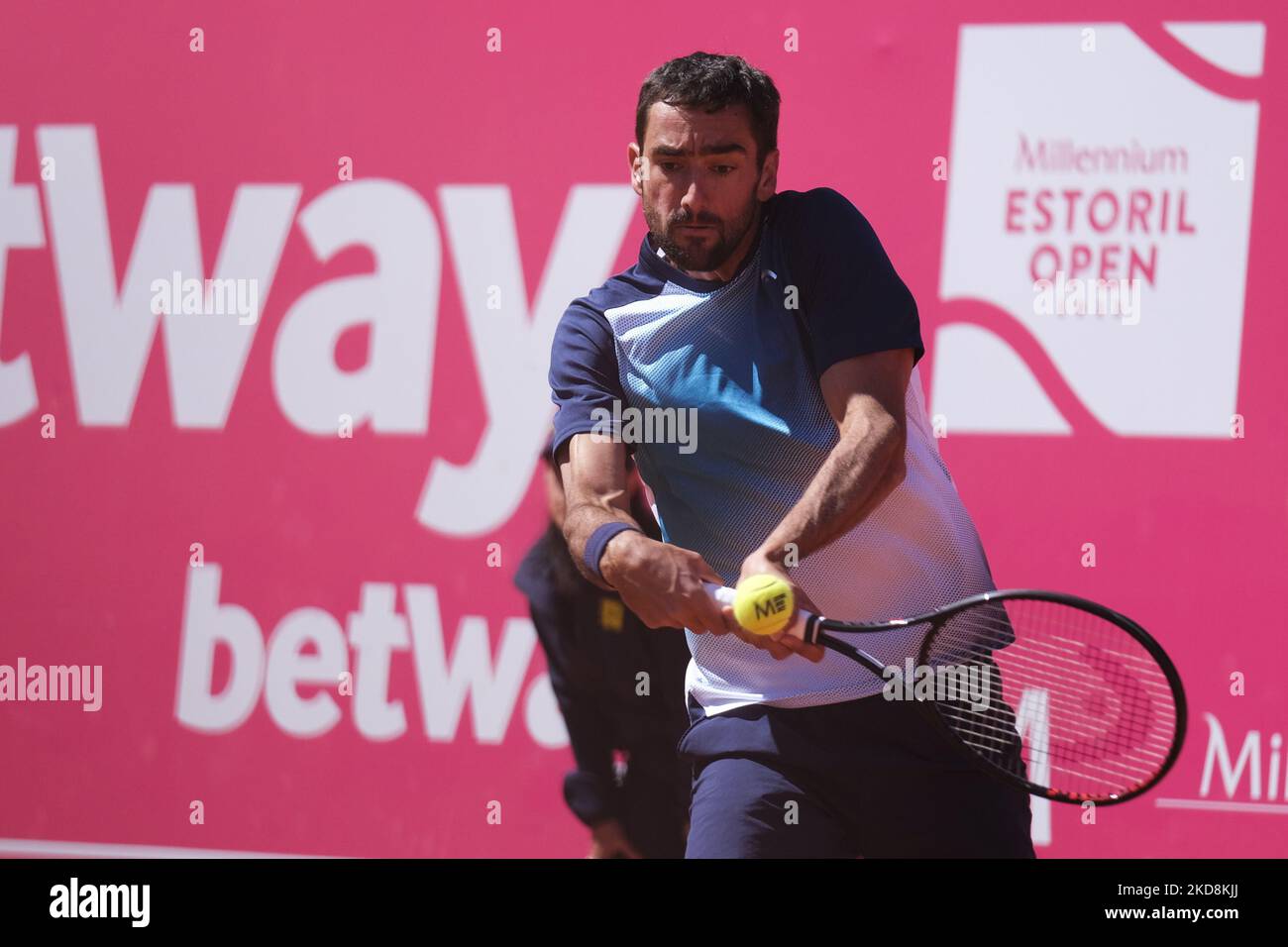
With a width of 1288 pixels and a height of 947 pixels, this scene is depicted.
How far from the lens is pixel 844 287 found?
7.99 feet

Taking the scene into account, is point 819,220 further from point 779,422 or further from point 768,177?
point 779,422

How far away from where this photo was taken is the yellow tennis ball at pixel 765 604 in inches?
84.6

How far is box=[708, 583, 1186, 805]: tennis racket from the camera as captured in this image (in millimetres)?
2275

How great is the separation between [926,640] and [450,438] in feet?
5.98

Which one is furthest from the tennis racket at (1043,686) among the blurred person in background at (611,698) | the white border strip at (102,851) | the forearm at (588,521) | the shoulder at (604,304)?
the white border strip at (102,851)

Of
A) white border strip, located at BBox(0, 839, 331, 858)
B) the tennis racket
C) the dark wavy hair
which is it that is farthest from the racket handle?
white border strip, located at BBox(0, 839, 331, 858)

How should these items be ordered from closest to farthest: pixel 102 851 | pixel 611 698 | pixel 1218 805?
1. pixel 1218 805
2. pixel 611 698
3. pixel 102 851

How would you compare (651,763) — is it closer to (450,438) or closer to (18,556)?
(450,438)

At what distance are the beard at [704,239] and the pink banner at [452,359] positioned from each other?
1.16 meters

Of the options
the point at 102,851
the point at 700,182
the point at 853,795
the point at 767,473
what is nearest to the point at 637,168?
the point at 700,182

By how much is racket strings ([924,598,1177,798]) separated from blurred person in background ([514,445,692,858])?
3.63 feet

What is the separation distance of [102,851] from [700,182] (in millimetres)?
2638

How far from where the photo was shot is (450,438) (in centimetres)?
387

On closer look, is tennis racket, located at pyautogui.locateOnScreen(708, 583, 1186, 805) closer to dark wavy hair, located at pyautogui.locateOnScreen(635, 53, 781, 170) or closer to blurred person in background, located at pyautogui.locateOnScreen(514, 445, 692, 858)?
dark wavy hair, located at pyautogui.locateOnScreen(635, 53, 781, 170)
